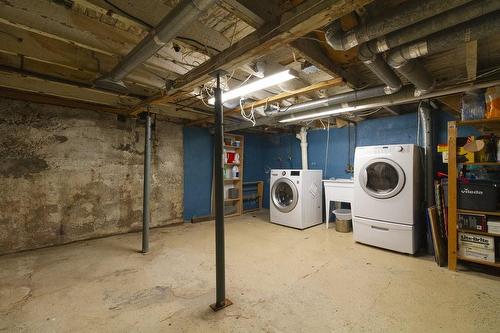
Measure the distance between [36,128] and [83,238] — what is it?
1.69m

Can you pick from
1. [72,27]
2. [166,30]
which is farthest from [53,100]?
[166,30]

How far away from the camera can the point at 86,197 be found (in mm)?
3545

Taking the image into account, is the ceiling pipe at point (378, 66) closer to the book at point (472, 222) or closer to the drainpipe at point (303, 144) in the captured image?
the book at point (472, 222)

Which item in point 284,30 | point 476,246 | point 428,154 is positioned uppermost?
point 284,30

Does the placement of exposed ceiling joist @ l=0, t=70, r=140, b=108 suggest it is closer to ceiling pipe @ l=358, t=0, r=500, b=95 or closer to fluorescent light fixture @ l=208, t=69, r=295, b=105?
fluorescent light fixture @ l=208, t=69, r=295, b=105

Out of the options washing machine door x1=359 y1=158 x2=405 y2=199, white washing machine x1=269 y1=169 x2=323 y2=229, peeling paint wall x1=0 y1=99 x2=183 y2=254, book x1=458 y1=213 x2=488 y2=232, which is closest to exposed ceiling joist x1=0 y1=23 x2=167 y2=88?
peeling paint wall x1=0 y1=99 x2=183 y2=254

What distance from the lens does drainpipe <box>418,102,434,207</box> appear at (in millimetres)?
3006

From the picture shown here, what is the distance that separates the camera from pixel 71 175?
3.43m

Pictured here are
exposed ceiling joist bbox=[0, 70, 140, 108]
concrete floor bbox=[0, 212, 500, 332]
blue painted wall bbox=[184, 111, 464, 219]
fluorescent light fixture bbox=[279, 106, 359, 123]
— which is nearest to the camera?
concrete floor bbox=[0, 212, 500, 332]

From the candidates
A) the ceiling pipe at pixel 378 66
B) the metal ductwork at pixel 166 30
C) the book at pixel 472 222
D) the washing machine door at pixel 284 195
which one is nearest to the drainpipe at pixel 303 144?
the washing machine door at pixel 284 195

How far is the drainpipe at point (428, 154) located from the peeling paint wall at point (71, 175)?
412 cm

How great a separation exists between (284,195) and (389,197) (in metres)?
1.99

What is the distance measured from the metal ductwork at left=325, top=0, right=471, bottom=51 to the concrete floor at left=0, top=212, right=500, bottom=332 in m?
1.89

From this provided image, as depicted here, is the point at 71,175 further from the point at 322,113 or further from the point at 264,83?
the point at 322,113
